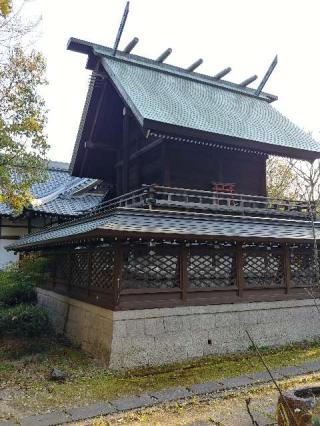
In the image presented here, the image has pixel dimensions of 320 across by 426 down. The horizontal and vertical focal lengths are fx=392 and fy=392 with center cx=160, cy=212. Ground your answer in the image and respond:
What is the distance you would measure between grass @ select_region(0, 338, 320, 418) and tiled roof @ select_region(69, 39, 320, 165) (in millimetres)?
6563

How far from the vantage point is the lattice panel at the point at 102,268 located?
9873mm

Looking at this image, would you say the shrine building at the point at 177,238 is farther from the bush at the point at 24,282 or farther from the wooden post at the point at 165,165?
the bush at the point at 24,282

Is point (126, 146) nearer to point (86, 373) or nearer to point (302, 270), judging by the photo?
point (302, 270)

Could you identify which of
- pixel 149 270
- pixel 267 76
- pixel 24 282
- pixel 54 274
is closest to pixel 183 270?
pixel 149 270

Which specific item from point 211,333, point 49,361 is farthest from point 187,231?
point 49,361

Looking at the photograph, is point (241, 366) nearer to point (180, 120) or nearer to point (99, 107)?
point (180, 120)

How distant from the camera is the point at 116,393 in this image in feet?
24.5

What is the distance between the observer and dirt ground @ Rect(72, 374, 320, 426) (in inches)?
235

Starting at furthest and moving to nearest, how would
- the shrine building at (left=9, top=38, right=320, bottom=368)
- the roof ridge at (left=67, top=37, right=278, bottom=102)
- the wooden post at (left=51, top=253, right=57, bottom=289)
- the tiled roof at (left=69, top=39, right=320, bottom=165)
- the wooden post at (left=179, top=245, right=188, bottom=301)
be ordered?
the roof ridge at (left=67, top=37, right=278, bottom=102) → the wooden post at (left=51, top=253, right=57, bottom=289) → the tiled roof at (left=69, top=39, right=320, bottom=165) → the wooden post at (left=179, top=245, right=188, bottom=301) → the shrine building at (left=9, top=38, right=320, bottom=368)

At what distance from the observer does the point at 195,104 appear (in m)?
14.7

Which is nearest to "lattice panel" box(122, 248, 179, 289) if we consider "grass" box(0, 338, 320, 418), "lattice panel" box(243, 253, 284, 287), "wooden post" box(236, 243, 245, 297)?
"wooden post" box(236, 243, 245, 297)

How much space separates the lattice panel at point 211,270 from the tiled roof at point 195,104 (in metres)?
3.97

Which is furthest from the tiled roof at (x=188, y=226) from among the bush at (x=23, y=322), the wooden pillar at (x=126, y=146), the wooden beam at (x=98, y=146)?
the wooden beam at (x=98, y=146)

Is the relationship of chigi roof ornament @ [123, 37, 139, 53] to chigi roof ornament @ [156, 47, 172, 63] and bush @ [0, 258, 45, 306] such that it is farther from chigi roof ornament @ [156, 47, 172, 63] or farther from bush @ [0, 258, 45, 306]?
bush @ [0, 258, 45, 306]
